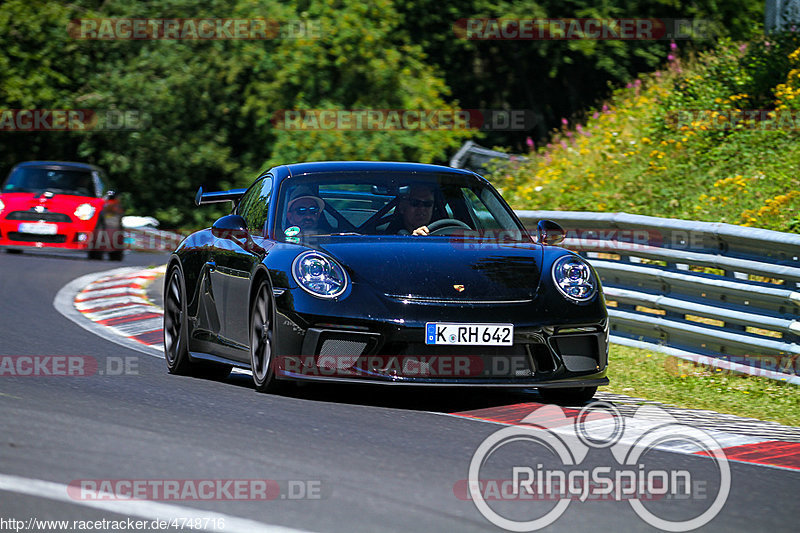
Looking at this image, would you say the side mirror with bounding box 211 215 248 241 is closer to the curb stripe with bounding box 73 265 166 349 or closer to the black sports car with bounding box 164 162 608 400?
the black sports car with bounding box 164 162 608 400

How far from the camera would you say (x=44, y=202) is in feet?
71.0

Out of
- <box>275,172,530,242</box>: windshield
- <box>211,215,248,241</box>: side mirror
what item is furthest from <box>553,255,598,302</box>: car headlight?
<box>211,215,248,241</box>: side mirror

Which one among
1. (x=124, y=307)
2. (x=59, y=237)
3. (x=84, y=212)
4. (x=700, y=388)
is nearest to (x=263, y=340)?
(x=700, y=388)

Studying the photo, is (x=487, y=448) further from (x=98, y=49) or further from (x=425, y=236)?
(x=98, y=49)

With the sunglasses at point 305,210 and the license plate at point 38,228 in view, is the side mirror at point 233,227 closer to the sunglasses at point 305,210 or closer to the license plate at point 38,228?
the sunglasses at point 305,210

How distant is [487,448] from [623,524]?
1441 mm

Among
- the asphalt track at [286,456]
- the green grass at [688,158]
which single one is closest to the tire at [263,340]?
the asphalt track at [286,456]

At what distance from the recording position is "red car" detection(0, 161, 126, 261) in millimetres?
21531

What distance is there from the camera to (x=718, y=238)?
1040 centimetres

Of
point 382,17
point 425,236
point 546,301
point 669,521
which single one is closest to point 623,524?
point 669,521

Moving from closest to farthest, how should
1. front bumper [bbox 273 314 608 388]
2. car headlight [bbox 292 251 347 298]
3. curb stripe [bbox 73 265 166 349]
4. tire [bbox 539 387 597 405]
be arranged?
front bumper [bbox 273 314 608 388]
car headlight [bbox 292 251 347 298]
tire [bbox 539 387 597 405]
curb stripe [bbox 73 265 166 349]

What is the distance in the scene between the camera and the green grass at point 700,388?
8805 mm

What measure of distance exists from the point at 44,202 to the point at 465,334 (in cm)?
1511

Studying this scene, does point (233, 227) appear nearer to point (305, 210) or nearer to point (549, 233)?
point (305, 210)
